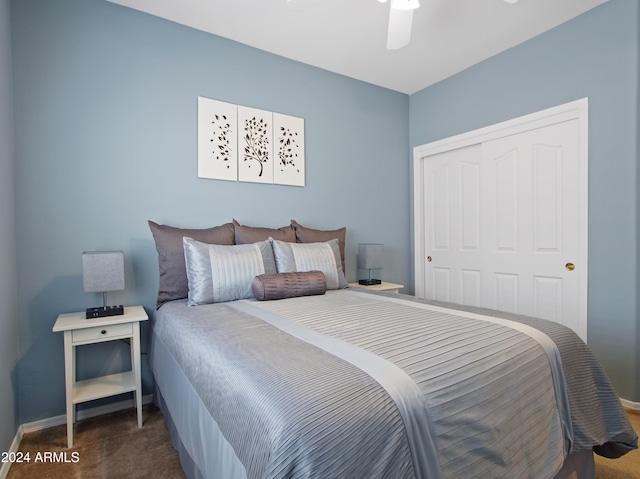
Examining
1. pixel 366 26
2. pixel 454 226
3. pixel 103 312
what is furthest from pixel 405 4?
pixel 103 312

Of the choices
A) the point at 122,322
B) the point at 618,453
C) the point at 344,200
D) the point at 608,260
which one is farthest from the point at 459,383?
the point at 344,200

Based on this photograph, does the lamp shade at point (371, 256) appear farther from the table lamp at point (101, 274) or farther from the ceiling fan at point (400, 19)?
the table lamp at point (101, 274)

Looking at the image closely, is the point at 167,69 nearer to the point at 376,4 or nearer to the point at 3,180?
the point at 3,180

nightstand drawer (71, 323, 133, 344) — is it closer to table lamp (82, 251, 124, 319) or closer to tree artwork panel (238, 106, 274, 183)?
table lamp (82, 251, 124, 319)

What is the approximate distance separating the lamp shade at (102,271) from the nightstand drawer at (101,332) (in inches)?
8.3

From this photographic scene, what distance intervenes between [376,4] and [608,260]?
7.74 feet

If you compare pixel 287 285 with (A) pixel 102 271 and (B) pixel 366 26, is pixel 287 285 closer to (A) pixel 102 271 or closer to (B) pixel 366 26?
(A) pixel 102 271

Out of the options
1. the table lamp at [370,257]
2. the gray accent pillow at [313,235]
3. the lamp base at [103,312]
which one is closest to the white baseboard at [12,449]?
the lamp base at [103,312]

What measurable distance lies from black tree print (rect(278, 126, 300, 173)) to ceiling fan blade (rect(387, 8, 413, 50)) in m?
1.12

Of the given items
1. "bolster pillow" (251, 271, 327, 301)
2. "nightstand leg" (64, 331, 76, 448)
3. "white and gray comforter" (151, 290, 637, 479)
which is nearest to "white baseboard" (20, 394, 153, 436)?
"nightstand leg" (64, 331, 76, 448)

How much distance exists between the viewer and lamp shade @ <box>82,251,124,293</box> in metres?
1.85

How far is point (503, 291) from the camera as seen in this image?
2.93 m

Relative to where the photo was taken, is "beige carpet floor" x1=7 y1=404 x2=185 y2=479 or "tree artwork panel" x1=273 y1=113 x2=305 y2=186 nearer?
"beige carpet floor" x1=7 y1=404 x2=185 y2=479

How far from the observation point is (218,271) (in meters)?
2.00
